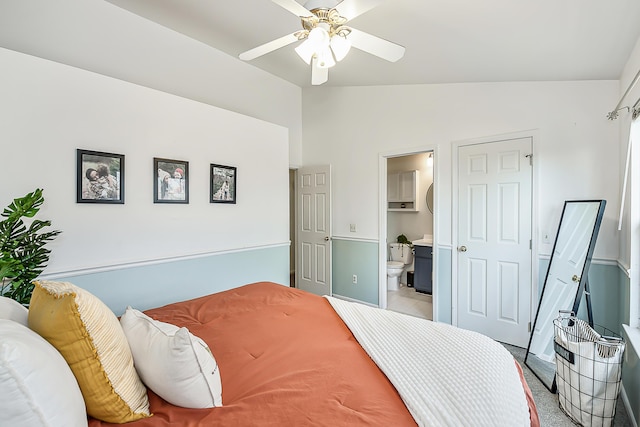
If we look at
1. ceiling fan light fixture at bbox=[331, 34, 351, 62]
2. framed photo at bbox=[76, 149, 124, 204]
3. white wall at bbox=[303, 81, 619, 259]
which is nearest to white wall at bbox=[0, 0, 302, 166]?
framed photo at bbox=[76, 149, 124, 204]

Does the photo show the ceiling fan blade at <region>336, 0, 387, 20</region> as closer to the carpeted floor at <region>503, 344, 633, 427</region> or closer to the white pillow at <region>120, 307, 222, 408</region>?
the white pillow at <region>120, 307, 222, 408</region>

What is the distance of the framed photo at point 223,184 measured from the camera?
3002 millimetres

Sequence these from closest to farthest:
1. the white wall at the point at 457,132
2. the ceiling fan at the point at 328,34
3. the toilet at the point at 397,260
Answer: the ceiling fan at the point at 328,34 → the white wall at the point at 457,132 → the toilet at the point at 397,260

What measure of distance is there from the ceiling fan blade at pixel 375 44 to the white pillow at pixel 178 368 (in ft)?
6.07

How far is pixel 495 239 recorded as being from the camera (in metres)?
3.05

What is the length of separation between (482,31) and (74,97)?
2.96 metres

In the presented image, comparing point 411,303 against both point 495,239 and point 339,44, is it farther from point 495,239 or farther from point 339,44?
point 339,44

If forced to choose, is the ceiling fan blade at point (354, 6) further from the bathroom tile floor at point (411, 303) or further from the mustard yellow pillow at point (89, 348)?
the bathroom tile floor at point (411, 303)

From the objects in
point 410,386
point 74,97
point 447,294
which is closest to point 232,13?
point 74,97

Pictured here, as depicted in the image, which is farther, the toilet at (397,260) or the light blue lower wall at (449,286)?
the toilet at (397,260)

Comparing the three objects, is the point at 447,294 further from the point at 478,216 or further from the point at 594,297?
the point at 594,297

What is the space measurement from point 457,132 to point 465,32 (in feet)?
3.87

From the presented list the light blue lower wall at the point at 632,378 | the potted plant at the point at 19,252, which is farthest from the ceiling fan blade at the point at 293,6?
the light blue lower wall at the point at 632,378

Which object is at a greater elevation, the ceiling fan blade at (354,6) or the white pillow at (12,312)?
the ceiling fan blade at (354,6)
